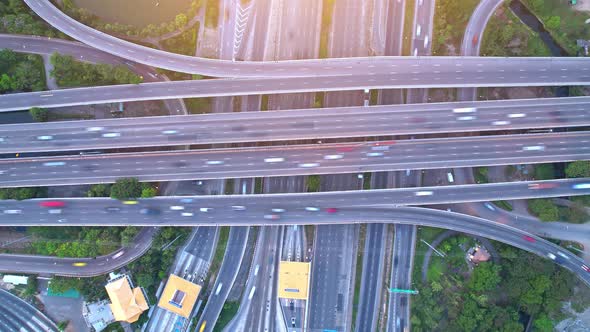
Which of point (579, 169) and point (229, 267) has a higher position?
point (579, 169)

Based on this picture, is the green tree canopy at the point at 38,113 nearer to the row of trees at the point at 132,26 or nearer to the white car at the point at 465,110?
the row of trees at the point at 132,26

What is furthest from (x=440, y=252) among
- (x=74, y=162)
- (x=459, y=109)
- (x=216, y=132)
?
(x=74, y=162)

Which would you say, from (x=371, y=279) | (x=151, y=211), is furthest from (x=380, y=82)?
(x=151, y=211)

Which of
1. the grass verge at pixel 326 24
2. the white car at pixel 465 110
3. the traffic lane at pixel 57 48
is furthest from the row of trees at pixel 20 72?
the white car at pixel 465 110

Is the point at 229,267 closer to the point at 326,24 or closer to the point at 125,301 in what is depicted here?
the point at 125,301

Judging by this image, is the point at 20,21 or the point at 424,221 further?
the point at 20,21

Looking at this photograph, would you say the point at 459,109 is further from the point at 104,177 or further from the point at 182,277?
the point at 104,177
